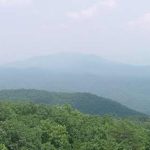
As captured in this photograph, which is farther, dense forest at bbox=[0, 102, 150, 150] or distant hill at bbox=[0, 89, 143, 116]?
distant hill at bbox=[0, 89, 143, 116]

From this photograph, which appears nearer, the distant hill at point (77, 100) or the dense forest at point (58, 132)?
the dense forest at point (58, 132)

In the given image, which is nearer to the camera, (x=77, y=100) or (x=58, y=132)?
(x=58, y=132)

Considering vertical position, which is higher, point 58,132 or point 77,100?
point 77,100

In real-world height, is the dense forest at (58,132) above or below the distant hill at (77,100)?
below

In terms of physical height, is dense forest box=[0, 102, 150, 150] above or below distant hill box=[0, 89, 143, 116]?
below

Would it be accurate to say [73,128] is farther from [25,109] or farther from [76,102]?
[76,102]
